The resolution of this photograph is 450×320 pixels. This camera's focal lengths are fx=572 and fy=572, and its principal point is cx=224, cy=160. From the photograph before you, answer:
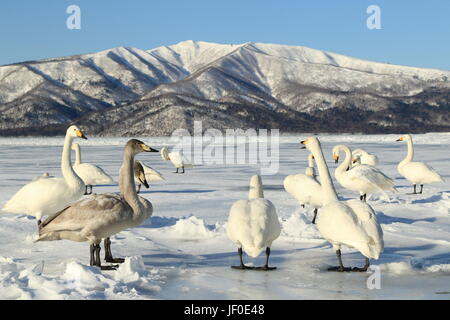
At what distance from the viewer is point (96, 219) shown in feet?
21.5

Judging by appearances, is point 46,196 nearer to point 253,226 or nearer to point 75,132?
point 75,132

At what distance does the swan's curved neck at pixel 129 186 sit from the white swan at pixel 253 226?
3.81 ft

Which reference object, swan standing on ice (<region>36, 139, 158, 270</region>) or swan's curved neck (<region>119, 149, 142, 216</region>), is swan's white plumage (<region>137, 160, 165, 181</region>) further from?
swan standing on ice (<region>36, 139, 158, 270</region>)

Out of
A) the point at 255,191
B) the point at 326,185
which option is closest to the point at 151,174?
the point at 255,191

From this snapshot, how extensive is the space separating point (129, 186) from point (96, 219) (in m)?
0.69

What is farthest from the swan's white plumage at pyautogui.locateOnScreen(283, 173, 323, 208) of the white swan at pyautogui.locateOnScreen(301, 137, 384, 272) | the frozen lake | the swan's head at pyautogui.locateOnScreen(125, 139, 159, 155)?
the swan's head at pyautogui.locateOnScreen(125, 139, 159, 155)

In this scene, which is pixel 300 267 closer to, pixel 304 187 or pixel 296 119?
pixel 304 187

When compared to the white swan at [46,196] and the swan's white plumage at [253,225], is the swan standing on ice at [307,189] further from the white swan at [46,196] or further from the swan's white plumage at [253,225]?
the white swan at [46,196]

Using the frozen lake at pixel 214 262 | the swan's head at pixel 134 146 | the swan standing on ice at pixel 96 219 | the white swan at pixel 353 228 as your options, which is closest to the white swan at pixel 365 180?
the frozen lake at pixel 214 262

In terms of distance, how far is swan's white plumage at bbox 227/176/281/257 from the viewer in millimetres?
6469

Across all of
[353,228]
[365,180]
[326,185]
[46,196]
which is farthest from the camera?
[365,180]

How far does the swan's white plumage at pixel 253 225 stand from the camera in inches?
255

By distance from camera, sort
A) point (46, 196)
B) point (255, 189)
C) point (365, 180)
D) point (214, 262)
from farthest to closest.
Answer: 1. point (365, 180)
2. point (46, 196)
3. point (255, 189)
4. point (214, 262)
